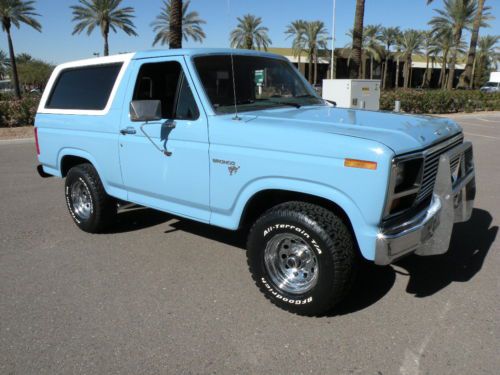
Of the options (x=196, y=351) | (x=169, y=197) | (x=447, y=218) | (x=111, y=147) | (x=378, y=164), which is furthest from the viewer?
(x=111, y=147)

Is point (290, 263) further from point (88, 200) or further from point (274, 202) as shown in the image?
point (88, 200)

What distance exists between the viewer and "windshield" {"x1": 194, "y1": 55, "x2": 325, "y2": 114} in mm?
3898

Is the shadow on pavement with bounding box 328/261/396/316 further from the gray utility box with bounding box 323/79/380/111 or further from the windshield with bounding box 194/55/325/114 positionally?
the gray utility box with bounding box 323/79/380/111

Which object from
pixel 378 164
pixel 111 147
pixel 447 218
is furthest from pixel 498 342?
pixel 111 147

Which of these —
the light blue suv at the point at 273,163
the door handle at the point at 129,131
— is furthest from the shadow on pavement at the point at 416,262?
the door handle at the point at 129,131

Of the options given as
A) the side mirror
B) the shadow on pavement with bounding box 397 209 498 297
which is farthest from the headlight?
the side mirror

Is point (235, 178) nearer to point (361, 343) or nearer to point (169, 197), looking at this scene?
point (169, 197)

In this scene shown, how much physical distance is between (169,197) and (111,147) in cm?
95

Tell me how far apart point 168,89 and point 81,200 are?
204 cm

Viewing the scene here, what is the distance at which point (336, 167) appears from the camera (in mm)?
2953

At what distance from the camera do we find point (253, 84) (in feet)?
14.3

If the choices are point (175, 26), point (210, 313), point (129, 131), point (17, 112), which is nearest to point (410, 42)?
point (175, 26)

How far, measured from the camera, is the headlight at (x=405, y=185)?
2912 mm

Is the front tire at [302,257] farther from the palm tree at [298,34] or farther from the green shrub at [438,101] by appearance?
the palm tree at [298,34]
